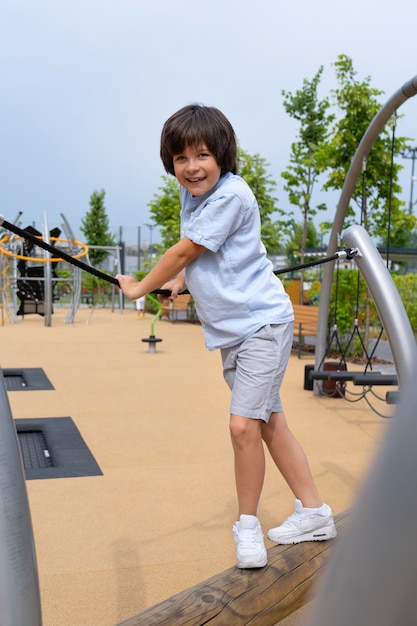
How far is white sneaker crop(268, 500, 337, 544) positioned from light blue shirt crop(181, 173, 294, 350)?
63cm

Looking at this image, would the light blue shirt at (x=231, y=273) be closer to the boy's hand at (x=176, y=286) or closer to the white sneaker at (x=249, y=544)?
the boy's hand at (x=176, y=286)

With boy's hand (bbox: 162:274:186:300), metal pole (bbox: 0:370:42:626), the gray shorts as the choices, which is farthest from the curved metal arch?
metal pole (bbox: 0:370:42:626)

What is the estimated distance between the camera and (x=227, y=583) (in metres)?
1.95

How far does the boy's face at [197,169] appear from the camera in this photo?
2.09 metres

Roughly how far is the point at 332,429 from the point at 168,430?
1278 mm

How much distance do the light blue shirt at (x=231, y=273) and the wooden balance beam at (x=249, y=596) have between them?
677mm

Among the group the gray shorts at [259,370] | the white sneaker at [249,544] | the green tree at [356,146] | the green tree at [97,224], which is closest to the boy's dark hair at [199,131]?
the gray shorts at [259,370]

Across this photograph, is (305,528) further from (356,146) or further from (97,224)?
(97,224)

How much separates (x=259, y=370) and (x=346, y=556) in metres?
1.77

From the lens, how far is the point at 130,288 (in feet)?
7.17

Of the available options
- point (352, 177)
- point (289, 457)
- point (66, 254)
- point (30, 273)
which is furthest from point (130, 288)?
point (30, 273)

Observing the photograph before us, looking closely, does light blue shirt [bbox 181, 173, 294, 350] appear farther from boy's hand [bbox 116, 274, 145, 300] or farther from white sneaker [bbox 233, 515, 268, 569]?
white sneaker [bbox 233, 515, 268, 569]

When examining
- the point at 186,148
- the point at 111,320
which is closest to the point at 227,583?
the point at 186,148

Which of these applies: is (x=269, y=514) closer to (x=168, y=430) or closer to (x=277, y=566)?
(x=277, y=566)
